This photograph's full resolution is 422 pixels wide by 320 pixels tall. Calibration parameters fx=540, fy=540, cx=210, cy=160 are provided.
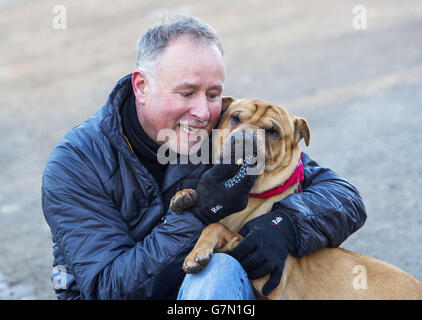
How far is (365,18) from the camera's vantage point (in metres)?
12.2

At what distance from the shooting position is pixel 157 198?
324cm

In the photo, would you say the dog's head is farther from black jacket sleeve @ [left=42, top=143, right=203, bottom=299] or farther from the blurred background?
the blurred background

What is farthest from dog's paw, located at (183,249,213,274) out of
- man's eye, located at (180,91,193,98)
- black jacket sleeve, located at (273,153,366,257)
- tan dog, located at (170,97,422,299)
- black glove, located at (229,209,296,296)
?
man's eye, located at (180,91,193,98)

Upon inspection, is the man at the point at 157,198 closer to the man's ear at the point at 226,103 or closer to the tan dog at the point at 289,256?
the tan dog at the point at 289,256

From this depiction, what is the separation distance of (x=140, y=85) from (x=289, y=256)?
140 centimetres

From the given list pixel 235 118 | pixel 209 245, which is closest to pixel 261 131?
pixel 235 118

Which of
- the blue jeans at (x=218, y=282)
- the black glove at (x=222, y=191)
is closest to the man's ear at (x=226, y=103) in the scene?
the black glove at (x=222, y=191)

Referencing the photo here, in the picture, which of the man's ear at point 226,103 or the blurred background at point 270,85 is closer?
the man's ear at point 226,103

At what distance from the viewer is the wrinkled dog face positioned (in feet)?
11.2

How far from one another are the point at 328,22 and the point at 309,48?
1.73m

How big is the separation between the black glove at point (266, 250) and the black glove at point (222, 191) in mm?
196

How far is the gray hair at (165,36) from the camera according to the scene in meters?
3.23

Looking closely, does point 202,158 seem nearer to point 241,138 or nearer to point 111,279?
point 241,138

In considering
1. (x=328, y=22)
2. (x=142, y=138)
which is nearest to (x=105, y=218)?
(x=142, y=138)
